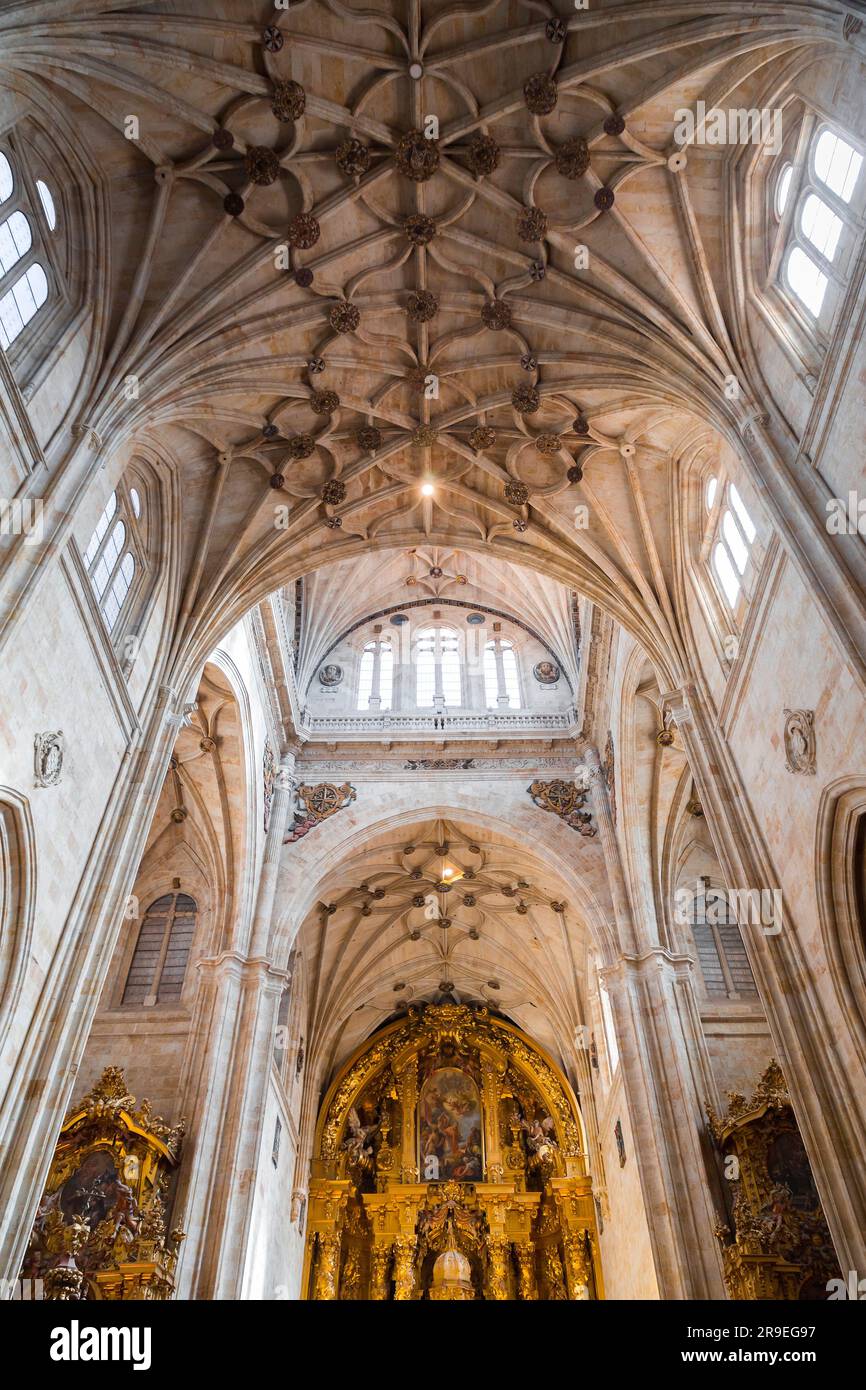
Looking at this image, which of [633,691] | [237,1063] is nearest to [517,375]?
[633,691]

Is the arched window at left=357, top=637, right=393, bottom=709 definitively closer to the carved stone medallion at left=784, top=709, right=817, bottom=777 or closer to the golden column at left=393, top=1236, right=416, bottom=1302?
the golden column at left=393, top=1236, right=416, bottom=1302

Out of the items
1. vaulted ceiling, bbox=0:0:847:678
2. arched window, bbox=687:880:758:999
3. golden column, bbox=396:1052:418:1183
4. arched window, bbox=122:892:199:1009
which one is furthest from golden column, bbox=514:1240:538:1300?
vaulted ceiling, bbox=0:0:847:678

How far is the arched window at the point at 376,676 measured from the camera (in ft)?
80.9

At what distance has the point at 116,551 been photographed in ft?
44.9

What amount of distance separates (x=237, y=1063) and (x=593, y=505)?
11.8 m

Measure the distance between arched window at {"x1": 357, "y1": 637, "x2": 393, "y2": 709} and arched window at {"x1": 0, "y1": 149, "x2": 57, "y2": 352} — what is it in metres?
14.4

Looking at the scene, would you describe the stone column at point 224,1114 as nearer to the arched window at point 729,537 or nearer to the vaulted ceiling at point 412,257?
the vaulted ceiling at point 412,257

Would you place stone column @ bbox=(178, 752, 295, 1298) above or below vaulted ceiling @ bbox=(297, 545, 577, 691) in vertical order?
below

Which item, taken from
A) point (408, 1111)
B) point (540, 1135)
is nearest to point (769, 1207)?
point (540, 1135)

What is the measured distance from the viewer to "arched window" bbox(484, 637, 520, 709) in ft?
80.5

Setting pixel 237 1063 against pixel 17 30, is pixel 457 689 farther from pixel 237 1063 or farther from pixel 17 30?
pixel 17 30

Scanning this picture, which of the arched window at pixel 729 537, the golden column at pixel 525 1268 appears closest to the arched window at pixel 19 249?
the arched window at pixel 729 537

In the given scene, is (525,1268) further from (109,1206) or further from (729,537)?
(729,537)
